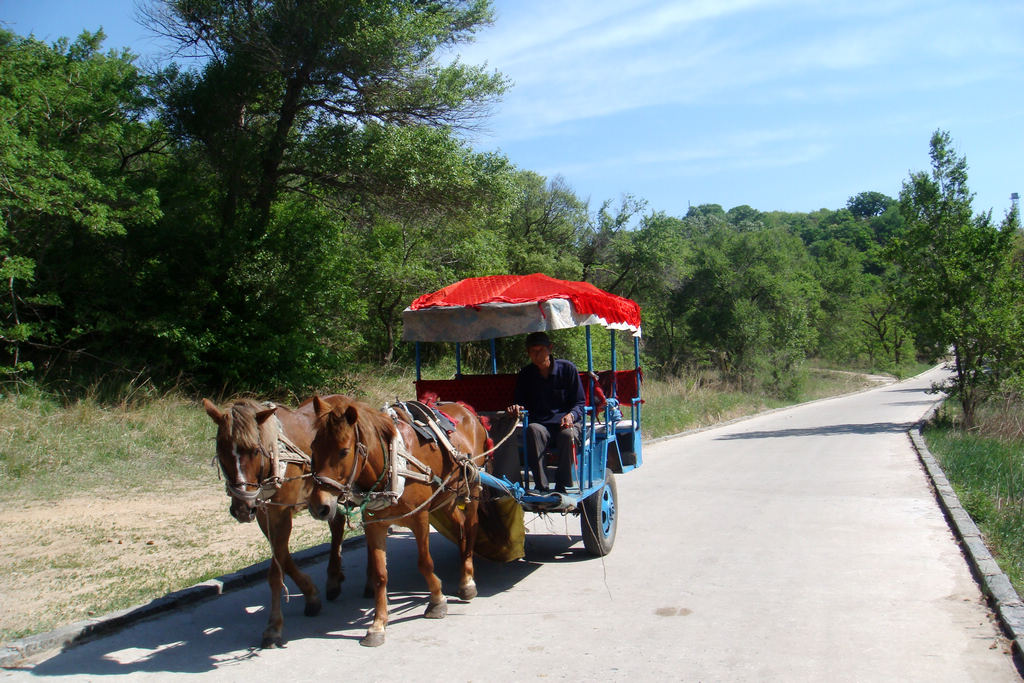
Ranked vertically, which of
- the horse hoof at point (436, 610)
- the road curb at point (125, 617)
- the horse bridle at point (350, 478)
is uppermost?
the horse bridle at point (350, 478)

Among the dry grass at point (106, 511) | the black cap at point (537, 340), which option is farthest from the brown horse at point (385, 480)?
the dry grass at point (106, 511)

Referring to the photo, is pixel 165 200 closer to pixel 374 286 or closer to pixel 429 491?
pixel 374 286

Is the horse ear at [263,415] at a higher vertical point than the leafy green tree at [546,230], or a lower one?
lower

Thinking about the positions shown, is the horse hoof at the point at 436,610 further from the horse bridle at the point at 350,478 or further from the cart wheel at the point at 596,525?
the cart wheel at the point at 596,525

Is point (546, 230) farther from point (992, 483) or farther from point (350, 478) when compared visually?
point (350, 478)

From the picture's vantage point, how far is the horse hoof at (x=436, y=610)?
6.12 m

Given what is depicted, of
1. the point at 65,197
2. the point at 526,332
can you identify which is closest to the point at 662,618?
the point at 526,332

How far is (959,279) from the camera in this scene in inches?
790

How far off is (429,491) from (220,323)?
12.6 meters

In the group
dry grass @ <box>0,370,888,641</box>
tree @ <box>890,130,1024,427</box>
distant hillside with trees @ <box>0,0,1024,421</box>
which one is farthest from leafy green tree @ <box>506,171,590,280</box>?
dry grass @ <box>0,370,888,641</box>

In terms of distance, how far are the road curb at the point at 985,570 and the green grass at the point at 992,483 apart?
102 mm

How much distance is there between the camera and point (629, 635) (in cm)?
566

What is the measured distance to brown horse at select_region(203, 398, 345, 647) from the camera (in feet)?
16.6

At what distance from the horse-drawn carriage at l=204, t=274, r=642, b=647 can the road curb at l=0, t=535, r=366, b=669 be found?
0.97 meters
